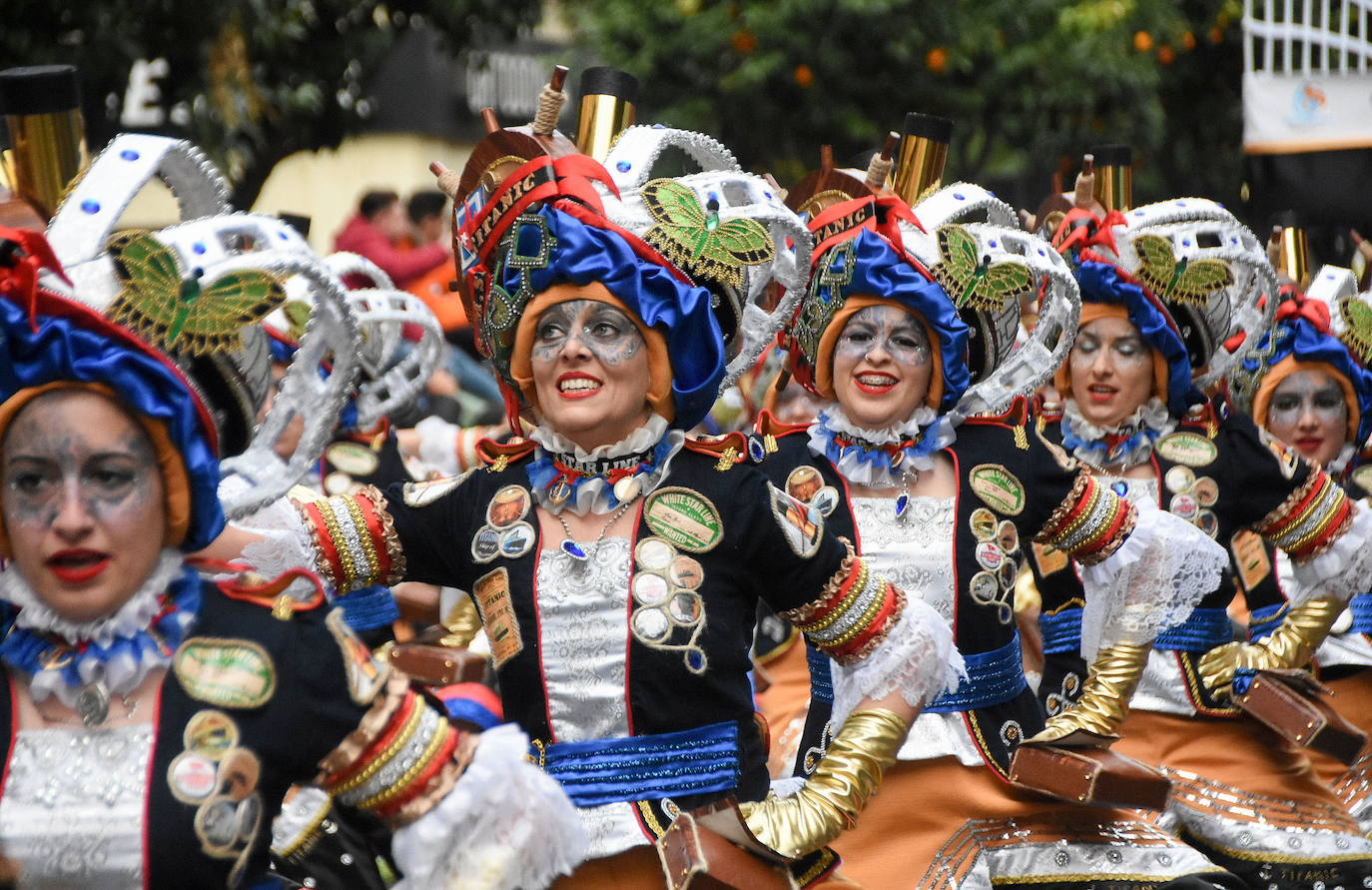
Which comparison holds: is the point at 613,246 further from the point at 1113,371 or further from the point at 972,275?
the point at 1113,371

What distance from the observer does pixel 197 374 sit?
12.1 ft

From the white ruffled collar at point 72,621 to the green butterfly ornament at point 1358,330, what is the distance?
21.4 feet

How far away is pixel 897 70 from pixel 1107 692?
1224cm

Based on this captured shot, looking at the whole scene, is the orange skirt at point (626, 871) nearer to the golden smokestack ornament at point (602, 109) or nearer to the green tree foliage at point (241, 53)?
the golden smokestack ornament at point (602, 109)

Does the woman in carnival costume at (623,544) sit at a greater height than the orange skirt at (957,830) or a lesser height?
greater

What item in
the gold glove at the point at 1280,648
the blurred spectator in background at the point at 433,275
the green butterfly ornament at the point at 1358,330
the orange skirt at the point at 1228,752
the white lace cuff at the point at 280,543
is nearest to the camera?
the white lace cuff at the point at 280,543

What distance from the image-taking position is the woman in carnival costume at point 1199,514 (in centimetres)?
648

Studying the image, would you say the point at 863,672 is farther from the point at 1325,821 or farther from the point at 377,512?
the point at 1325,821

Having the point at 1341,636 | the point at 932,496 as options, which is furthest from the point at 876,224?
the point at 1341,636

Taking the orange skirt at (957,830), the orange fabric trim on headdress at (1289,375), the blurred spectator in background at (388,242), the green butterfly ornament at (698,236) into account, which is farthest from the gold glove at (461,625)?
the blurred spectator in background at (388,242)

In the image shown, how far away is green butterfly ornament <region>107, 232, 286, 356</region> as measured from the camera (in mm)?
3469

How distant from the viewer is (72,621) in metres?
3.44

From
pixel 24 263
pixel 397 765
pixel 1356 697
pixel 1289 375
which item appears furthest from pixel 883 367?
pixel 1356 697

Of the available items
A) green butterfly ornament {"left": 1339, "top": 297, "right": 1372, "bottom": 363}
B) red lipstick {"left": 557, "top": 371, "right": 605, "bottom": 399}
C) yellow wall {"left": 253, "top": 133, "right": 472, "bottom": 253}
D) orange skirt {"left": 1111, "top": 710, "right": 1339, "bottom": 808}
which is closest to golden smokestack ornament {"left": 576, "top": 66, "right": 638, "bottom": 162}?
red lipstick {"left": 557, "top": 371, "right": 605, "bottom": 399}
